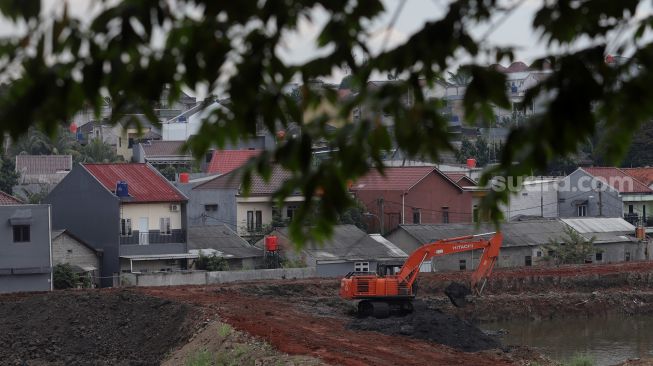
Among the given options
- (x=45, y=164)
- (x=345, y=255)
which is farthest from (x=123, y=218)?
(x=45, y=164)

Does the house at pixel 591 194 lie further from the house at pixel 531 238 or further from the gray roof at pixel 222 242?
the gray roof at pixel 222 242

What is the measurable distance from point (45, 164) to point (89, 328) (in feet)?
150

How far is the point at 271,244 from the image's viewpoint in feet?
158

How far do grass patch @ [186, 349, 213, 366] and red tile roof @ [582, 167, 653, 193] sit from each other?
4197 centimetres

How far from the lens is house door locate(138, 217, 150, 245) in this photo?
45.8m

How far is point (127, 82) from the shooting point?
508cm

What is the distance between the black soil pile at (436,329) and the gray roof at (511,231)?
17829 mm

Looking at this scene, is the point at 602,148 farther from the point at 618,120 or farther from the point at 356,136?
the point at 356,136

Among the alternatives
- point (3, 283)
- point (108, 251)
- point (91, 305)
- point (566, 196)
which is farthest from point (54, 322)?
point (566, 196)

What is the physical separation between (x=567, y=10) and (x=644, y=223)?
62.2 m

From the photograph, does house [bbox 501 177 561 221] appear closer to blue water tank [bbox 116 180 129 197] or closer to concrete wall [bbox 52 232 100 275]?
blue water tank [bbox 116 180 129 197]

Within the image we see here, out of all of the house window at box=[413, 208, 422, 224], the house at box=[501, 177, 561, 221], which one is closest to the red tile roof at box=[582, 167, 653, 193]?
the house at box=[501, 177, 561, 221]

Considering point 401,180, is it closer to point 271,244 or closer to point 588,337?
point 271,244

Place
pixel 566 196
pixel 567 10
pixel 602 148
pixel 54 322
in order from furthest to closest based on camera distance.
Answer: pixel 566 196, pixel 54 322, pixel 602 148, pixel 567 10
